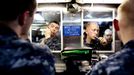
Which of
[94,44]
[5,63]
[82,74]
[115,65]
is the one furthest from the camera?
[94,44]

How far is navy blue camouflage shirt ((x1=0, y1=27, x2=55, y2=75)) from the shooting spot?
1.66 m

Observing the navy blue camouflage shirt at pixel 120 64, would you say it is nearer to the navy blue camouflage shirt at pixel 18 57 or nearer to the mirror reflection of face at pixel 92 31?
the navy blue camouflage shirt at pixel 18 57

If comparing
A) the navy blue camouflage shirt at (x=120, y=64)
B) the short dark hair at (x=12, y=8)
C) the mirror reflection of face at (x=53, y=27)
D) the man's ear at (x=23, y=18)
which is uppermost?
the short dark hair at (x=12, y=8)

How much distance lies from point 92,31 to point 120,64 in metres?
3.44

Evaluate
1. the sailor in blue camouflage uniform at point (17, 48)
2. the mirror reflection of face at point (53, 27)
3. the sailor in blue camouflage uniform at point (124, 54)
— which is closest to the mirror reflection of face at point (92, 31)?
the mirror reflection of face at point (53, 27)

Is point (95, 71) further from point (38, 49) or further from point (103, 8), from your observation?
point (103, 8)

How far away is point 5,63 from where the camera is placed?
1.65 m

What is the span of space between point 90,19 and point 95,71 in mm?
3468

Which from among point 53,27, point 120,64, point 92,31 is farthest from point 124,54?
point 53,27

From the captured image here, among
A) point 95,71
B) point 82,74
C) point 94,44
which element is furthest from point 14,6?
point 94,44

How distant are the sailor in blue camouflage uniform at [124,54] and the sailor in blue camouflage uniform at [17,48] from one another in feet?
1.09

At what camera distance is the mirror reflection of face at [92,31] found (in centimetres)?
524

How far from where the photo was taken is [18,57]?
5.51ft

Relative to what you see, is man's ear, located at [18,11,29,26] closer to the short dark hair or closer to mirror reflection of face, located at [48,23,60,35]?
the short dark hair
